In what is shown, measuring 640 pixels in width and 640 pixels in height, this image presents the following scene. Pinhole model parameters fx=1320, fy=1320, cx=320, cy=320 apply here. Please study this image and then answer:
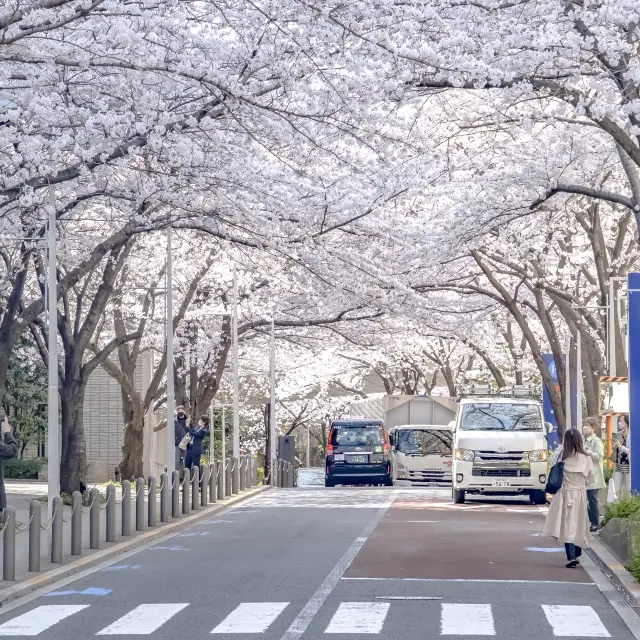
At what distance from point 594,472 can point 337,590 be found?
7.29m

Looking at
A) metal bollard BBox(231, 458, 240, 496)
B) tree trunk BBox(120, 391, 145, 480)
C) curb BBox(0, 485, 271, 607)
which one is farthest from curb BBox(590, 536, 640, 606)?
tree trunk BBox(120, 391, 145, 480)

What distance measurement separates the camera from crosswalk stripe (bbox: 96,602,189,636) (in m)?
10.0

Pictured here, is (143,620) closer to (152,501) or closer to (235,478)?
(152,501)

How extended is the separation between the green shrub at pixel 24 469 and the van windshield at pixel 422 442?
1262cm

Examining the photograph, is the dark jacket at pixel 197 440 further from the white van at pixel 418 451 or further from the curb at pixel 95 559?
the white van at pixel 418 451

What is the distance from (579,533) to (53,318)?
23.5ft

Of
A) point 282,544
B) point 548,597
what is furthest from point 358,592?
point 282,544

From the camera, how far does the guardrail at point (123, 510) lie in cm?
1338

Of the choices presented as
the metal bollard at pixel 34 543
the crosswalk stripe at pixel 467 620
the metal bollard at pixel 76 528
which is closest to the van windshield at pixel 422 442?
the metal bollard at pixel 76 528

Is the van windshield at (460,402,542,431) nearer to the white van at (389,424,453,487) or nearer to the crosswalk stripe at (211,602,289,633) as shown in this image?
the white van at (389,424,453,487)

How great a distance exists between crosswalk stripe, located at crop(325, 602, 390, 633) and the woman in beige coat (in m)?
3.63

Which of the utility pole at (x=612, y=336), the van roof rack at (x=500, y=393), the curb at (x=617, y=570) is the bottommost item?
the curb at (x=617, y=570)

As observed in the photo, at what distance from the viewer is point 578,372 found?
118ft

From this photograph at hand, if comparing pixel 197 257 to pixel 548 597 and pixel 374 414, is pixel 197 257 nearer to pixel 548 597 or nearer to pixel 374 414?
pixel 374 414
